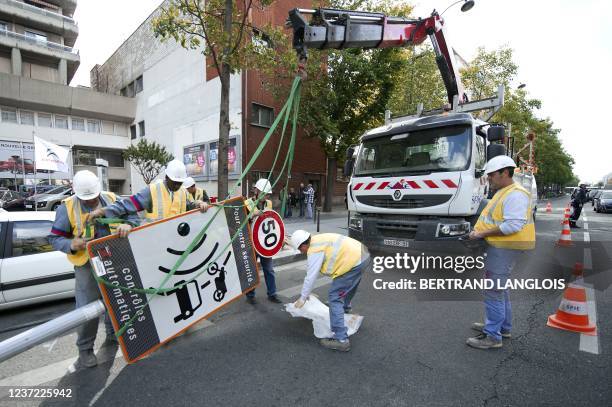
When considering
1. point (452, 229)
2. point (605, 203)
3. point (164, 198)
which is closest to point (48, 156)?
point (164, 198)

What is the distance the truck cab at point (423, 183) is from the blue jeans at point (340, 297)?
2.07 metres

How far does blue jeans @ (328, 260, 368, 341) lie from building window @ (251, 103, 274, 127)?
14.6 metres

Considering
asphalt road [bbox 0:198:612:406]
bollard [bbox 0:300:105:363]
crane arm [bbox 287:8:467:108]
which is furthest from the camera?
crane arm [bbox 287:8:467:108]

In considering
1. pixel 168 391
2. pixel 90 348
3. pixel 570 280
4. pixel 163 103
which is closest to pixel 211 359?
pixel 168 391

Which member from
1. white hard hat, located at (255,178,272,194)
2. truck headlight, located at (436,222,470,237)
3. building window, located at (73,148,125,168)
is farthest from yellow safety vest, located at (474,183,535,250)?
building window, located at (73,148,125,168)

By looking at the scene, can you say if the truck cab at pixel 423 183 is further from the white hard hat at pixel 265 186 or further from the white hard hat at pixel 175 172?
the white hard hat at pixel 175 172

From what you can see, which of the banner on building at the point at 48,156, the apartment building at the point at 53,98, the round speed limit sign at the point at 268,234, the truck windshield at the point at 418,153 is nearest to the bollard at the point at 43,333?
the round speed limit sign at the point at 268,234

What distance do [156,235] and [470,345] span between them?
3.20m

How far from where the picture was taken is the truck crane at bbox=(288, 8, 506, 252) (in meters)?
4.54

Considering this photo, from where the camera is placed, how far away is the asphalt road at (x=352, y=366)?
2334 millimetres

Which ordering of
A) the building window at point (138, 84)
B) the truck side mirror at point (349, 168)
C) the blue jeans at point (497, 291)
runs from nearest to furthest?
the blue jeans at point (497, 291)
the truck side mirror at point (349, 168)
the building window at point (138, 84)

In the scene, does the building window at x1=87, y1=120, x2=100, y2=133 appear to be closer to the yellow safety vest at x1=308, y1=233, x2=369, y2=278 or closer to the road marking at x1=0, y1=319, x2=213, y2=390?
the road marking at x1=0, y1=319, x2=213, y2=390

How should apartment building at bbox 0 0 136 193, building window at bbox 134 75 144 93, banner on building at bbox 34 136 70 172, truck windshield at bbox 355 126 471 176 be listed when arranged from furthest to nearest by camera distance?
building window at bbox 134 75 144 93, apartment building at bbox 0 0 136 193, banner on building at bbox 34 136 70 172, truck windshield at bbox 355 126 471 176

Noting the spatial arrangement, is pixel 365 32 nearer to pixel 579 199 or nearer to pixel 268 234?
pixel 268 234
